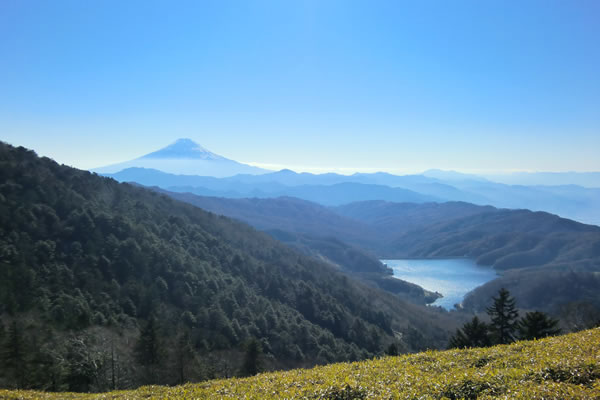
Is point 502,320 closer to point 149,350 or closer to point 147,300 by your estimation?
point 149,350

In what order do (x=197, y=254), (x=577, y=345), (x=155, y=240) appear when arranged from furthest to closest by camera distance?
1. (x=197, y=254)
2. (x=155, y=240)
3. (x=577, y=345)

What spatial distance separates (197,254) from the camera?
111 metres

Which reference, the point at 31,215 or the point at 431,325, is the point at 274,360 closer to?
the point at 31,215

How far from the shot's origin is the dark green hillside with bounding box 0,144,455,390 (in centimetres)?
4594

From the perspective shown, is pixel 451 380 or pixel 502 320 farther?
pixel 502 320

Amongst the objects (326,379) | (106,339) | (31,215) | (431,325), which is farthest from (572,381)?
(431,325)

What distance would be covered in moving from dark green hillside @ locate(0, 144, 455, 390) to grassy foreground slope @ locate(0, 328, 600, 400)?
3162cm

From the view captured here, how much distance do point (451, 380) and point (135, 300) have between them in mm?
73003

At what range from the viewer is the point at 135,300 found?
232 ft

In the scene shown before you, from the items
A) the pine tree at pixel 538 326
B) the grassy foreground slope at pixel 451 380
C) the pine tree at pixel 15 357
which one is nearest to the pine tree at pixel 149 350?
the pine tree at pixel 15 357

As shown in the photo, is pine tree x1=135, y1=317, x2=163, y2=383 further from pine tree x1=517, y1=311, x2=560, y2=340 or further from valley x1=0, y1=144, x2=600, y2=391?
pine tree x1=517, y1=311, x2=560, y2=340

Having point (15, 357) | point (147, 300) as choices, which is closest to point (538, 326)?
point (15, 357)

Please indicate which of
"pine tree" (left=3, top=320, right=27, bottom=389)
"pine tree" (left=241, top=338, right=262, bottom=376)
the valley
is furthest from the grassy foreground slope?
"pine tree" (left=241, top=338, right=262, bottom=376)

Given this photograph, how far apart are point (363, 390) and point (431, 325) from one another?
469 ft
